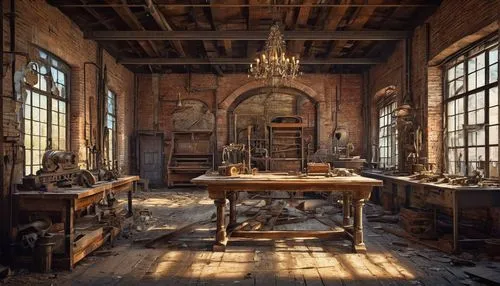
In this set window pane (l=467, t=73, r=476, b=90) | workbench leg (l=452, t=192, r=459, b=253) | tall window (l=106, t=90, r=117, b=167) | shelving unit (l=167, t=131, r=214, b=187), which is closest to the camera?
workbench leg (l=452, t=192, r=459, b=253)

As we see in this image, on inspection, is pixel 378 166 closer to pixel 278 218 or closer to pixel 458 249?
pixel 278 218

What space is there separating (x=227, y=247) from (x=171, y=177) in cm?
818

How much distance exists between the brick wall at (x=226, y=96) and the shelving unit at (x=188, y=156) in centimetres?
43

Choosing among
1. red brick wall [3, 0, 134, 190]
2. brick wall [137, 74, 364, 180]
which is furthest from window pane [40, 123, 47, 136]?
brick wall [137, 74, 364, 180]

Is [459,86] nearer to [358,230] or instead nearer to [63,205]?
[358,230]

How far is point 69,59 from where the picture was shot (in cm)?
801

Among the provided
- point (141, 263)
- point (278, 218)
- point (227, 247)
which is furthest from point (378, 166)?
A: point (141, 263)

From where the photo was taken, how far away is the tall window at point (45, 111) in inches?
258

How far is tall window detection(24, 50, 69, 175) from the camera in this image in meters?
6.56

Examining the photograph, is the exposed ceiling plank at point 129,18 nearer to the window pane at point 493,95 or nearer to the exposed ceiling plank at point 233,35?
the exposed ceiling plank at point 233,35

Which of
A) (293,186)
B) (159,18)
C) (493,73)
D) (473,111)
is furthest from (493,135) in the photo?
(159,18)

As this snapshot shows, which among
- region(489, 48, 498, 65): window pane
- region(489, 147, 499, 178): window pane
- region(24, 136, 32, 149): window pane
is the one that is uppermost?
region(489, 48, 498, 65): window pane

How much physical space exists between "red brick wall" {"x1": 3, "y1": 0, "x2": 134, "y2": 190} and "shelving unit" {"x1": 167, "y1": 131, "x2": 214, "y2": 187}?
63.3 inches

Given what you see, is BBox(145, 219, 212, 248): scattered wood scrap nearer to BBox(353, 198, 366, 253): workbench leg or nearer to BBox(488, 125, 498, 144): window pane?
BBox(353, 198, 366, 253): workbench leg
